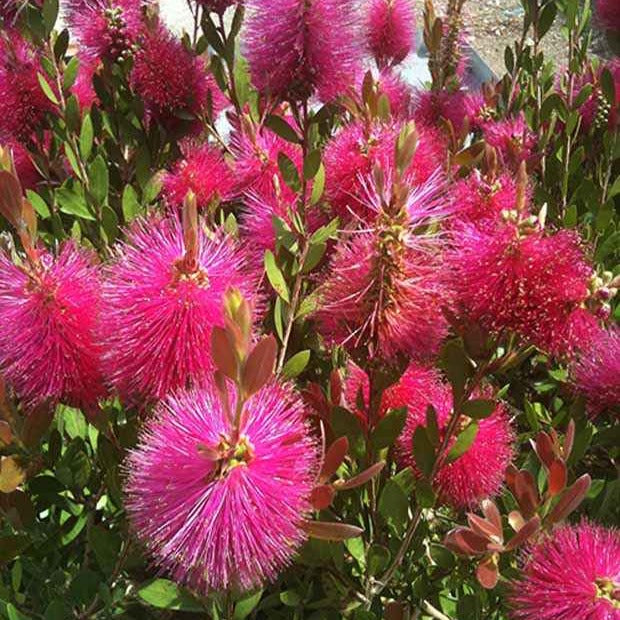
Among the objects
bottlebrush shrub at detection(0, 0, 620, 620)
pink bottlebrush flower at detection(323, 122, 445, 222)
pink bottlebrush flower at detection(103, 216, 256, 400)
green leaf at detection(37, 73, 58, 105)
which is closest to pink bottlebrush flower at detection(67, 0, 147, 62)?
bottlebrush shrub at detection(0, 0, 620, 620)

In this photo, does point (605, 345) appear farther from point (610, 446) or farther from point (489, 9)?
point (489, 9)

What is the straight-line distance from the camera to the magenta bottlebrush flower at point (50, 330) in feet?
2.43

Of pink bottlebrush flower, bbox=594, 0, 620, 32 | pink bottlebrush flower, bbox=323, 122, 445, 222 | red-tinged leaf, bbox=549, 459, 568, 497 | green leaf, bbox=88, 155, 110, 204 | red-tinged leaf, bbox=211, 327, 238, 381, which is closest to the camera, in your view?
red-tinged leaf, bbox=211, 327, 238, 381

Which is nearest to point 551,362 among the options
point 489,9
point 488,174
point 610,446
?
point 610,446

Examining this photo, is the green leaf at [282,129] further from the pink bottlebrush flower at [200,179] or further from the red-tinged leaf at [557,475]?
the red-tinged leaf at [557,475]

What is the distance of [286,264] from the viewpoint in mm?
898

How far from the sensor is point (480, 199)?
95 cm

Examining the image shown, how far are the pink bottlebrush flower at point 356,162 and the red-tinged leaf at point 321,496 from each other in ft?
1.23

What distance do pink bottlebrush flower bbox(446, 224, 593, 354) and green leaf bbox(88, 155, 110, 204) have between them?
2.01 ft

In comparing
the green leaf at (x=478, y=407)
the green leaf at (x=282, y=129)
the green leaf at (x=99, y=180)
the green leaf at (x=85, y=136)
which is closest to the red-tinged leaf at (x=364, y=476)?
the green leaf at (x=478, y=407)

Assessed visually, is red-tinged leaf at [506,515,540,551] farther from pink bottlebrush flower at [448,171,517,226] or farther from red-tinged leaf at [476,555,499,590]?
pink bottlebrush flower at [448,171,517,226]

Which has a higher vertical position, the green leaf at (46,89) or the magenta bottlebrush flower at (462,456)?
the green leaf at (46,89)

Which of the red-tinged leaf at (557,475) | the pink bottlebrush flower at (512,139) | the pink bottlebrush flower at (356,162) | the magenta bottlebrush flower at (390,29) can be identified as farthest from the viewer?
the magenta bottlebrush flower at (390,29)

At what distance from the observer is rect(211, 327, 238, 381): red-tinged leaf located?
0.53 meters
